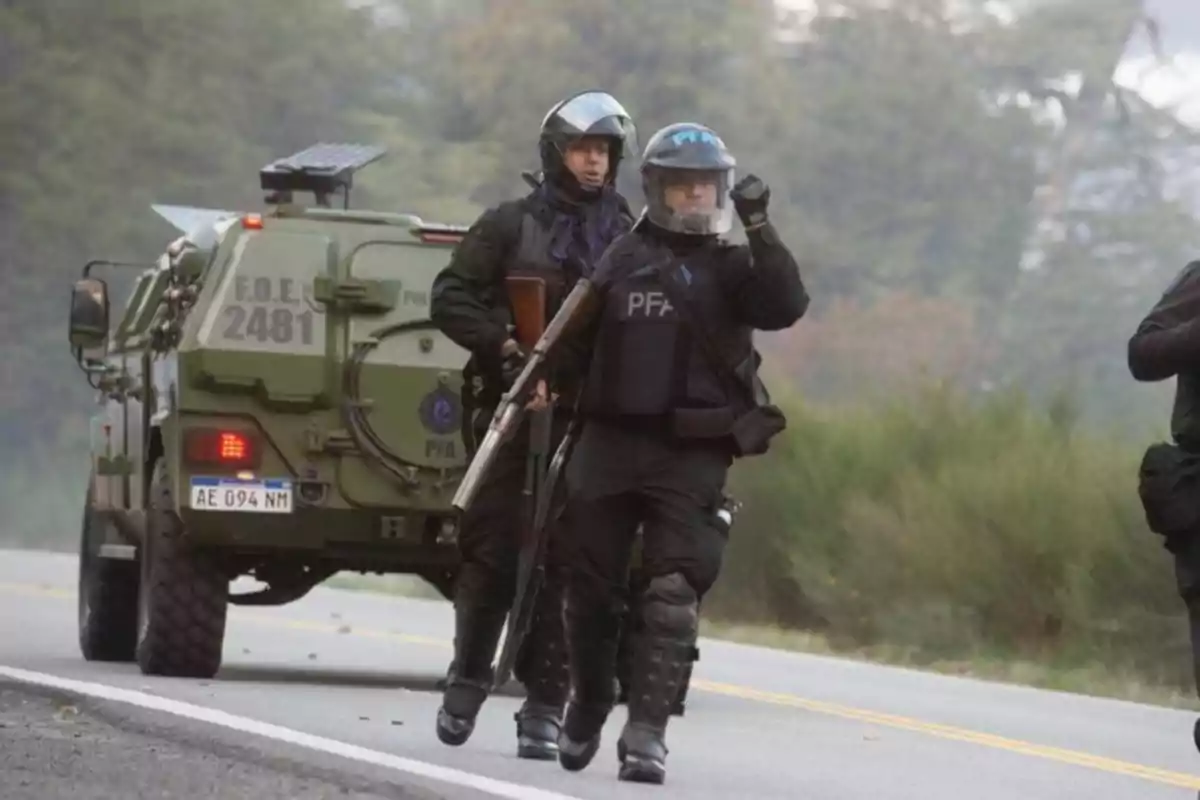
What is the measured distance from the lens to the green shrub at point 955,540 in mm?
19781

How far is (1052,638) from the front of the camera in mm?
20406

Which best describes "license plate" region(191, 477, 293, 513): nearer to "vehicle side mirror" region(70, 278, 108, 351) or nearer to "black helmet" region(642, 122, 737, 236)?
"vehicle side mirror" region(70, 278, 108, 351)

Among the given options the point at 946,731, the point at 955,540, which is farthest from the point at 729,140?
the point at 946,731

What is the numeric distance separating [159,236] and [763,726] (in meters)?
37.9

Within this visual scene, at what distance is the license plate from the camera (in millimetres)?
13414

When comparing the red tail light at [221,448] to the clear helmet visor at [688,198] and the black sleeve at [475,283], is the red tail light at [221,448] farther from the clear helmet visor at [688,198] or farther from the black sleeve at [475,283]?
the clear helmet visor at [688,198]

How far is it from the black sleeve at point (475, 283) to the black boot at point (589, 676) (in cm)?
107

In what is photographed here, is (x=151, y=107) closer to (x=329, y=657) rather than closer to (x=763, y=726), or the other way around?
(x=329, y=657)

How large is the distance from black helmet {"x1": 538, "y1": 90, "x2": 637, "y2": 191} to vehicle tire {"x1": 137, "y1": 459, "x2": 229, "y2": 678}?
3.97 meters

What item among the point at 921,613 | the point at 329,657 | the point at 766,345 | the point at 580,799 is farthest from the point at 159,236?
the point at 580,799

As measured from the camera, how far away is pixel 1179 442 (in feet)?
26.9

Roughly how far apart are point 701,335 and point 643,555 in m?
0.64

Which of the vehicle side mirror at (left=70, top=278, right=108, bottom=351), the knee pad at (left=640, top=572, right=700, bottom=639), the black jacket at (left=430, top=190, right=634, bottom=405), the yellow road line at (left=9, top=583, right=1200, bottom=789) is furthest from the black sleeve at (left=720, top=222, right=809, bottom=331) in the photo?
the vehicle side mirror at (left=70, top=278, right=108, bottom=351)

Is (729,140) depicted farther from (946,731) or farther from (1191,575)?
(1191,575)
